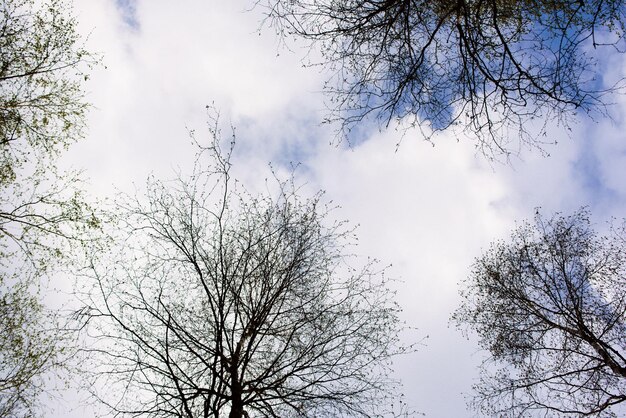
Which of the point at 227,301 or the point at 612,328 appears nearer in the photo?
the point at 227,301

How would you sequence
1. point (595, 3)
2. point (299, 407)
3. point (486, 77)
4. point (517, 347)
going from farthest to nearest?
point (517, 347)
point (299, 407)
point (486, 77)
point (595, 3)

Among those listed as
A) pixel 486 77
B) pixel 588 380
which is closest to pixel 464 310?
pixel 588 380

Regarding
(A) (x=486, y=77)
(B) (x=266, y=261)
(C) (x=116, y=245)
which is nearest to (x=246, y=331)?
(B) (x=266, y=261)

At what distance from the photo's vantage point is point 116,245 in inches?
268

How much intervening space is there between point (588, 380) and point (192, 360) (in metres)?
7.83

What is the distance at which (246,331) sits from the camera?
6105mm

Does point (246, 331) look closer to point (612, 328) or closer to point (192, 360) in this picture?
point (192, 360)

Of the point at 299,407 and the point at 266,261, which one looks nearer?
the point at 299,407

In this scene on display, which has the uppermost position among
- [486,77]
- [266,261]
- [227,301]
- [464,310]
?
[464,310]

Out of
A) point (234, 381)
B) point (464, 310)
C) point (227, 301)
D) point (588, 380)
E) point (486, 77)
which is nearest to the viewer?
point (486, 77)

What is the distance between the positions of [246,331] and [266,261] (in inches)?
44.5

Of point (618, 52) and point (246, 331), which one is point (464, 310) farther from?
point (618, 52)

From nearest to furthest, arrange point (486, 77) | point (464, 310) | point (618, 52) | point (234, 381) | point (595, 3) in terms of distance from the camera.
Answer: point (618, 52), point (595, 3), point (486, 77), point (234, 381), point (464, 310)

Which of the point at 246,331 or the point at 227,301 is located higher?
the point at 227,301
